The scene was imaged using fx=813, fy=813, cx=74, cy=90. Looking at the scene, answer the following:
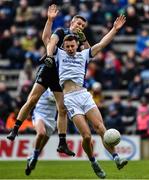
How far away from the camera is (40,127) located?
53.3 ft

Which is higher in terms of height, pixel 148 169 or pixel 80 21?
pixel 80 21

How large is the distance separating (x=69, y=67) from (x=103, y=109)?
959 cm

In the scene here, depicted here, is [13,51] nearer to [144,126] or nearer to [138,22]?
[138,22]

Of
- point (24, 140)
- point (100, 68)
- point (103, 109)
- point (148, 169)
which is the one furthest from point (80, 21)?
point (100, 68)

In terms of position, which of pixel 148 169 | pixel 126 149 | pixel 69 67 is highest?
pixel 69 67

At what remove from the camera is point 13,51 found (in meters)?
26.9

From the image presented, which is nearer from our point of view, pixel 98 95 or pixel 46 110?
pixel 46 110

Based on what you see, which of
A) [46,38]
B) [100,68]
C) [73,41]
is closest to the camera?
[73,41]

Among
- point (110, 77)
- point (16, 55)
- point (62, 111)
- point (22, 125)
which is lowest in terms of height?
point (22, 125)

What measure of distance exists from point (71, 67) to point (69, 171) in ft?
9.98

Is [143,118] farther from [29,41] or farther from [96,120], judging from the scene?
[96,120]

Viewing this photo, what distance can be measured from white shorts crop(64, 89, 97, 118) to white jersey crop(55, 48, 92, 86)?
0.23 m

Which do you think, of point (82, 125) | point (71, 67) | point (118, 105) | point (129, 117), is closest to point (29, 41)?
point (118, 105)

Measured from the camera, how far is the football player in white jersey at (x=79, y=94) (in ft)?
45.5
